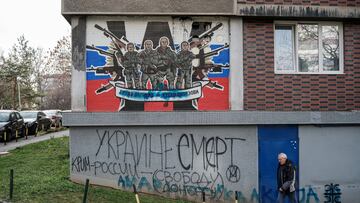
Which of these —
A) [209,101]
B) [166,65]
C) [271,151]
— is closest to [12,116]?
[166,65]

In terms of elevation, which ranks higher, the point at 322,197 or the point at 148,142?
the point at 148,142

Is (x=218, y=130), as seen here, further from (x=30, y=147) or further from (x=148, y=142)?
(x=30, y=147)

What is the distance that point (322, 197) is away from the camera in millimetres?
12352

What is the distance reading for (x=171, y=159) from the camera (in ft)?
39.3

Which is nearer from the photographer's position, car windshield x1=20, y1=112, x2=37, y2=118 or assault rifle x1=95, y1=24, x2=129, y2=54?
assault rifle x1=95, y1=24, x2=129, y2=54

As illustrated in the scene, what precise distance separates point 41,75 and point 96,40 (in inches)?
1749

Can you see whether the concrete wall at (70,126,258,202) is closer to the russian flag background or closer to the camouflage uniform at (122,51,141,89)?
the russian flag background

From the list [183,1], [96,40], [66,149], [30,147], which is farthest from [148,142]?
[30,147]

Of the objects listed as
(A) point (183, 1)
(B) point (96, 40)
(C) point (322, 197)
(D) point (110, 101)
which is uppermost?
(A) point (183, 1)

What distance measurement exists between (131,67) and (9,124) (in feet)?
40.1

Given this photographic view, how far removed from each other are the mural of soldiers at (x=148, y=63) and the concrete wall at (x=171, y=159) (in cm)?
131

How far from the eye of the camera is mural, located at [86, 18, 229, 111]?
12000mm

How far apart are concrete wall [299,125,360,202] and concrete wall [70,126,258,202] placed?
55.9 inches

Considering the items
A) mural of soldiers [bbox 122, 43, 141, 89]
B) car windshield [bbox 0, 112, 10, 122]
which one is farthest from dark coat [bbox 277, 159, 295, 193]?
car windshield [bbox 0, 112, 10, 122]
